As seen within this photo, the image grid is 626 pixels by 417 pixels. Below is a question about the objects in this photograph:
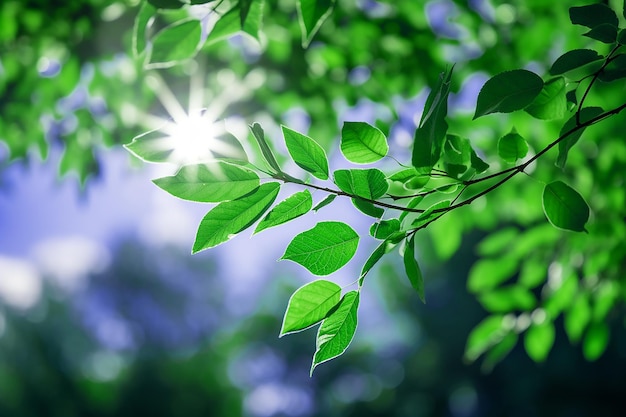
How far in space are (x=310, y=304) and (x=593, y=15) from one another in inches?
19.6

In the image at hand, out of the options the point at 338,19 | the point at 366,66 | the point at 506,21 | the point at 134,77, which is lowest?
the point at 506,21

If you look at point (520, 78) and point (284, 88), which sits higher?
point (284, 88)

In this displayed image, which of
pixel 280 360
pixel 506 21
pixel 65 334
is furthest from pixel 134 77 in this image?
pixel 65 334

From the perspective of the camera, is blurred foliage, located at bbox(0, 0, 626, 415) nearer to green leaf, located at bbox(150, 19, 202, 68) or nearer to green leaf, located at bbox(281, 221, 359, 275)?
green leaf, located at bbox(150, 19, 202, 68)

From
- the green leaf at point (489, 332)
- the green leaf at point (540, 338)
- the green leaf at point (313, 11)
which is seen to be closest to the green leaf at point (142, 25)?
the green leaf at point (313, 11)

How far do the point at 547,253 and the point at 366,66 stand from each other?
984 millimetres

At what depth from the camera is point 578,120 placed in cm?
68

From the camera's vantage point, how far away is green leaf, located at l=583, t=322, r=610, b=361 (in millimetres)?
1946

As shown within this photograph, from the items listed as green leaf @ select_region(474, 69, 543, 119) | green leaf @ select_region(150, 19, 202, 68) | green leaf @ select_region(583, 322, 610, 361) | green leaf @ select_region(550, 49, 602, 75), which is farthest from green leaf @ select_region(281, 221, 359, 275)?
green leaf @ select_region(583, 322, 610, 361)

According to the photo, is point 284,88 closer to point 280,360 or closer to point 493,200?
point 493,200

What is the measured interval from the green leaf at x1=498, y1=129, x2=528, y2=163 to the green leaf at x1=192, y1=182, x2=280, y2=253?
0.30 meters

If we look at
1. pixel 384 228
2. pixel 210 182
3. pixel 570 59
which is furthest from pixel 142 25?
pixel 570 59

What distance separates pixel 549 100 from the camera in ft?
2.33

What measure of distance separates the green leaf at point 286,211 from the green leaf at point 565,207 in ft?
1.03
